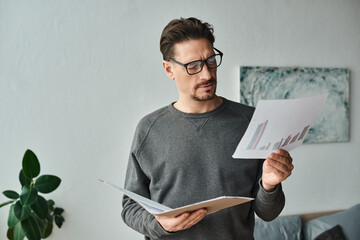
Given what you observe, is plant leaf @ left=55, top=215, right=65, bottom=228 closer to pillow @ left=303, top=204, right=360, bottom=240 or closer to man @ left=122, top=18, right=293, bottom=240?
man @ left=122, top=18, right=293, bottom=240

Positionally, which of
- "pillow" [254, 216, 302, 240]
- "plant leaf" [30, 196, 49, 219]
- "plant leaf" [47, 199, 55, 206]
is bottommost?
"pillow" [254, 216, 302, 240]

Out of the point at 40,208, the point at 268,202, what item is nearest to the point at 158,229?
the point at 268,202

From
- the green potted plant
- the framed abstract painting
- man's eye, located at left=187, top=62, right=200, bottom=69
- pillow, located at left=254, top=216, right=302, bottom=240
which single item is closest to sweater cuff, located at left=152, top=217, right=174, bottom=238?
man's eye, located at left=187, top=62, right=200, bottom=69

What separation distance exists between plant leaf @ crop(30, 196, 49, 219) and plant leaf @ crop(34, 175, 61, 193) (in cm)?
6

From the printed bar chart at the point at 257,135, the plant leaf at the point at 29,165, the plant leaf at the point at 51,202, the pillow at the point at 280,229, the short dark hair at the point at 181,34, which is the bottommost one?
the pillow at the point at 280,229

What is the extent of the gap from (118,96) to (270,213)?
1548 millimetres

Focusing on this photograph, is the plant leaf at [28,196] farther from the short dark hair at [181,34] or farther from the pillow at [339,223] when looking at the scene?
the pillow at [339,223]

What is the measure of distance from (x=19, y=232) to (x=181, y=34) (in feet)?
4.92

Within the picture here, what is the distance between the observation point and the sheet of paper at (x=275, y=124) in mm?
863

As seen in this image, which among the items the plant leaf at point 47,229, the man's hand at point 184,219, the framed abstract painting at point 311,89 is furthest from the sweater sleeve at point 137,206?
the framed abstract painting at point 311,89

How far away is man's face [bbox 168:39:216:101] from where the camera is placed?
47.4 inches

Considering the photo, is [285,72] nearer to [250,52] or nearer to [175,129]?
[250,52]

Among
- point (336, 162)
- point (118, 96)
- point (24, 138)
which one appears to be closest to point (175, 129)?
point (118, 96)

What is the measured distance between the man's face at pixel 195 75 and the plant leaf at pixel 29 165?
1.16 meters
